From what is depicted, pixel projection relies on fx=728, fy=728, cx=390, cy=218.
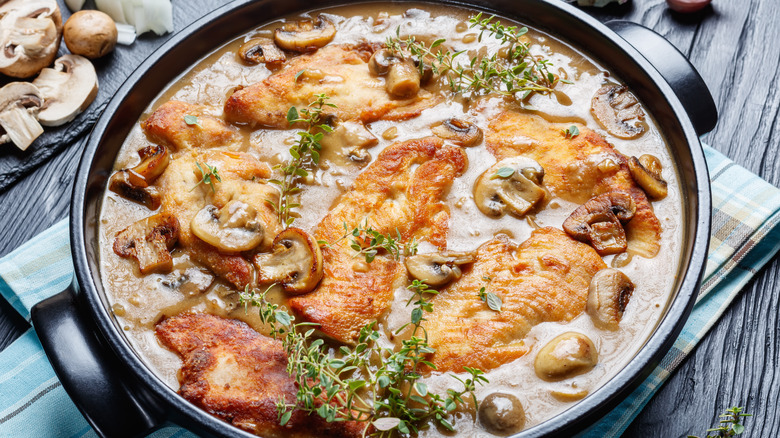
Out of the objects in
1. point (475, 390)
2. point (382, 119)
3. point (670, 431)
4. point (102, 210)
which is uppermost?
point (382, 119)

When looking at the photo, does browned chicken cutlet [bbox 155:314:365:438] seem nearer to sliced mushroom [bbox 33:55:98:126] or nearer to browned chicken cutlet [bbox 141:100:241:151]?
browned chicken cutlet [bbox 141:100:241:151]

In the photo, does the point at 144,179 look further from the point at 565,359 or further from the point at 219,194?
the point at 565,359

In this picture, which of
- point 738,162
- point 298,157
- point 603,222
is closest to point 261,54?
point 298,157

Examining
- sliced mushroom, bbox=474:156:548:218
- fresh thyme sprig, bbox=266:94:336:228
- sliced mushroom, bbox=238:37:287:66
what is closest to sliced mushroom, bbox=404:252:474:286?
sliced mushroom, bbox=474:156:548:218

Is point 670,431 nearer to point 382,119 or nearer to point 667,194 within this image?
point 667,194

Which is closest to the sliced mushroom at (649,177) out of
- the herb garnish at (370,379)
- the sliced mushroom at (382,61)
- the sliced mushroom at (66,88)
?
the herb garnish at (370,379)

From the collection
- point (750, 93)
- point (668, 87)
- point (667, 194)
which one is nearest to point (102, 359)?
point (667, 194)
